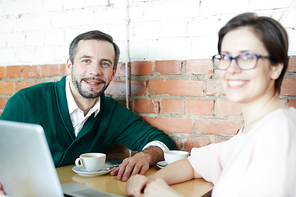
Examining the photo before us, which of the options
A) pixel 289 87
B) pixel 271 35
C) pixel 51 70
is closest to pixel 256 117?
pixel 271 35

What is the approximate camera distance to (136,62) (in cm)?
173

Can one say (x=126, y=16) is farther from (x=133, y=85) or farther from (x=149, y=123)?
(x=149, y=123)

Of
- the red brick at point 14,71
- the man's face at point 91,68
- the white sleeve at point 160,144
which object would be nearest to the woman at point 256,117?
the white sleeve at point 160,144

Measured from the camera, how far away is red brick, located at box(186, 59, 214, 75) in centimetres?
151

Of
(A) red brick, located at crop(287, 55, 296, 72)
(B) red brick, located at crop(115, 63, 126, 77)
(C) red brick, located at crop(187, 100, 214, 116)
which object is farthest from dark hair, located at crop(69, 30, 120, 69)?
(A) red brick, located at crop(287, 55, 296, 72)

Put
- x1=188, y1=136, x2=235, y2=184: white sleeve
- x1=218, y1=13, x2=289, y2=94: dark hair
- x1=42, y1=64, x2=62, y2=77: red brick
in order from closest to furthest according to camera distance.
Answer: x1=218, y1=13, x2=289, y2=94: dark hair < x1=188, y1=136, x2=235, y2=184: white sleeve < x1=42, y1=64, x2=62, y2=77: red brick

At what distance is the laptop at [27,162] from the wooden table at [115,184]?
0.15 meters

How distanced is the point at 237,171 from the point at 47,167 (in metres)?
0.52

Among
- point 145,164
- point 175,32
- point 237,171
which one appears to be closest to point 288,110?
point 237,171

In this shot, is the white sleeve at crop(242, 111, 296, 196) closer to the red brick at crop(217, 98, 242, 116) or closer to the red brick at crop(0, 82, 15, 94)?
the red brick at crop(217, 98, 242, 116)

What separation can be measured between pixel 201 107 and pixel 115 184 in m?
0.66

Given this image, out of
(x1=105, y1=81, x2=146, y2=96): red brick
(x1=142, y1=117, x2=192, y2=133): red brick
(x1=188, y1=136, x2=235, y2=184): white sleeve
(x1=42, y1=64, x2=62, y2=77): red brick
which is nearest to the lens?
(x1=188, y1=136, x2=235, y2=184): white sleeve

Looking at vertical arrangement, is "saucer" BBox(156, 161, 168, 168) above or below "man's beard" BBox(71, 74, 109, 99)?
below

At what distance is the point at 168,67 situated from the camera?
162cm
